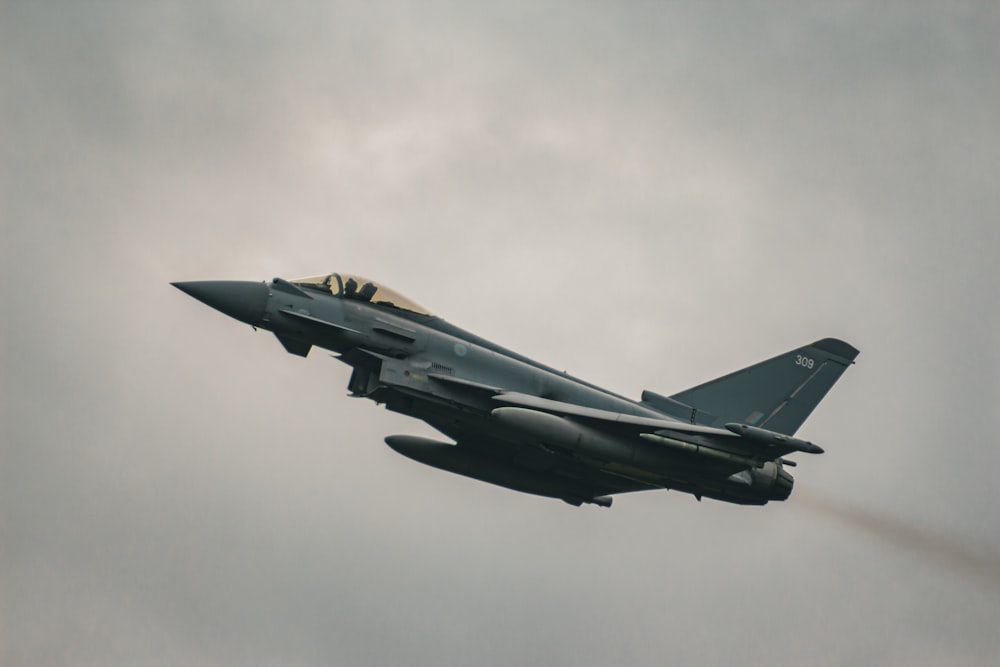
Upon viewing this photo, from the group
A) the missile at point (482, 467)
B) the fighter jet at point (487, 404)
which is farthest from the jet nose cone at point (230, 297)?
the missile at point (482, 467)

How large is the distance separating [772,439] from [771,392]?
4.78 metres

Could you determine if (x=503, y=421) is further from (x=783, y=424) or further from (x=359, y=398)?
(x=783, y=424)

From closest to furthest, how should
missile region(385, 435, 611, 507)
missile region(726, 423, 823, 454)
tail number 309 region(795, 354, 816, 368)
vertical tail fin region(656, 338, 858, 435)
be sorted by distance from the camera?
missile region(726, 423, 823, 454) → missile region(385, 435, 611, 507) → vertical tail fin region(656, 338, 858, 435) → tail number 309 region(795, 354, 816, 368)

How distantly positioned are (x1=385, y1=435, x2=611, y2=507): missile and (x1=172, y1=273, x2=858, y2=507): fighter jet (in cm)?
3

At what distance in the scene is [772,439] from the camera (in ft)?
70.6

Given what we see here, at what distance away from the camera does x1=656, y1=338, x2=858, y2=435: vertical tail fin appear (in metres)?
25.8

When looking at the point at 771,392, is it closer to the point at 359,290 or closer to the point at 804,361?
the point at 804,361

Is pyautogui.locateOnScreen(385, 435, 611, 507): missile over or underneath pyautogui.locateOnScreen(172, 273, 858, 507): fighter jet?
underneath

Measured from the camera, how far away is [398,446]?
82.1ft

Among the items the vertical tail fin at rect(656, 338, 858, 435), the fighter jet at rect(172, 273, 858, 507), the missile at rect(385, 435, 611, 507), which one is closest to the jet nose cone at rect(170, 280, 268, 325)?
the fighter jet at rect(172, 273, 858, 507)

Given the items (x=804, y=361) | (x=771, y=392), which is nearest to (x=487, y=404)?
(x=771, y=392)

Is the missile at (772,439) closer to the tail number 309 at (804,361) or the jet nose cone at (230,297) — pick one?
the tail number 309 at (804,361)

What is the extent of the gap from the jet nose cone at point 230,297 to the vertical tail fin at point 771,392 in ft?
32.3

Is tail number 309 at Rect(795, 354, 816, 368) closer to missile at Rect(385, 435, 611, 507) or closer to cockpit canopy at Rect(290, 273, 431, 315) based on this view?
missile at Rect(385, 435, 611, 507)
